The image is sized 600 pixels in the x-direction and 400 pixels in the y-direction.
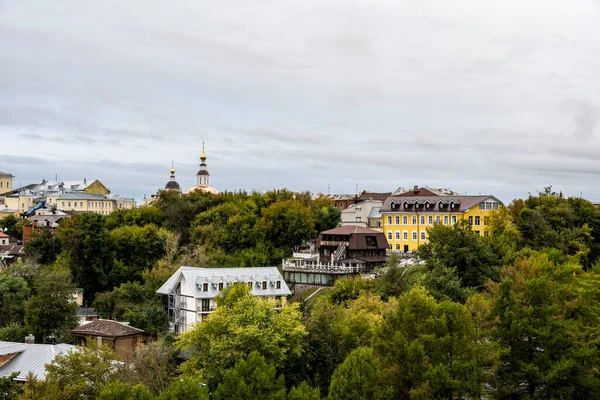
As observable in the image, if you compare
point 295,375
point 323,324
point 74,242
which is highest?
point 74,242

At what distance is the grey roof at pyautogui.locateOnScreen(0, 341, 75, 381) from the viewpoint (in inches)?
1539

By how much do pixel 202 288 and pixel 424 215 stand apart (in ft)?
94.2

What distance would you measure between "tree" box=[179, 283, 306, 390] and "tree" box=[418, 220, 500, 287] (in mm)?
22584

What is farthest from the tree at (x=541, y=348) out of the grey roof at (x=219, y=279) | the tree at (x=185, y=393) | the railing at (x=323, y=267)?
the grey roof at (x=219, y=279)

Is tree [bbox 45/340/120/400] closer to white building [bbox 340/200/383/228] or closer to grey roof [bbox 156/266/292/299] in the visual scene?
grey roof [bbox 156/266/292/299]

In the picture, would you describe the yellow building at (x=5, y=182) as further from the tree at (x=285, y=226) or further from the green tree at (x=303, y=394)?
the green tree at (x=303, y=394)

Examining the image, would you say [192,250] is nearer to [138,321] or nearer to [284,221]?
[284,221]

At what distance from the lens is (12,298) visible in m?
60.9

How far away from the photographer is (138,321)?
186ft

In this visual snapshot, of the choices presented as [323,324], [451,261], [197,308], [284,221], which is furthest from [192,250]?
[323,324]

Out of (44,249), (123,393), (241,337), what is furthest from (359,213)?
(123,393)

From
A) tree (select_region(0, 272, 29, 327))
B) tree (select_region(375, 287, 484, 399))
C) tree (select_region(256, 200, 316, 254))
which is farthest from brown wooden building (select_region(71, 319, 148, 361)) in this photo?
tree (select_region(375, 287, 484, 399))

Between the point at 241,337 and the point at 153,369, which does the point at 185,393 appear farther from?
the point at 153,369

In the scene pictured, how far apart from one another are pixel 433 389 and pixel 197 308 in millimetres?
30627
